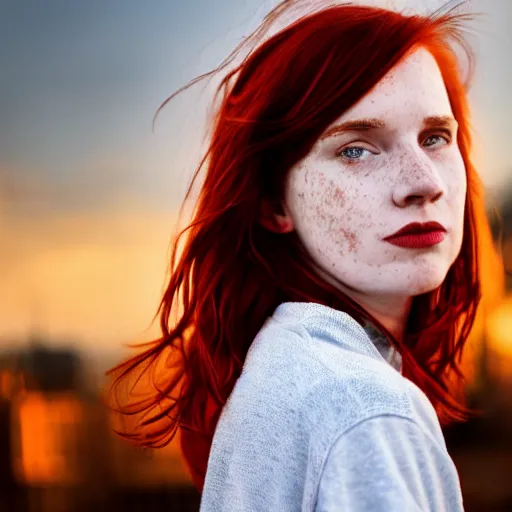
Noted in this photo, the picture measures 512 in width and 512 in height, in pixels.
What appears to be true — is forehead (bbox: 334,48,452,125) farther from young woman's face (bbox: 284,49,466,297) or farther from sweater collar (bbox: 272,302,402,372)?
sweater collar (bbox: 272,302,402,372)

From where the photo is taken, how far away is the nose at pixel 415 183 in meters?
1.07

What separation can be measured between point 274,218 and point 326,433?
334mm

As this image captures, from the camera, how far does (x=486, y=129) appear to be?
1.81m

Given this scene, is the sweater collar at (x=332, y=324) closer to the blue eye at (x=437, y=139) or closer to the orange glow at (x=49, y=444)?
the blue eye at (x=437, y=139)

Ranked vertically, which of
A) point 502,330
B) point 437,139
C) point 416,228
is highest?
point 437,139

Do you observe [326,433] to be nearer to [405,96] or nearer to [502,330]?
[405,96]

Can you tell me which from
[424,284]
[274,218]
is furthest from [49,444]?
[424,284]

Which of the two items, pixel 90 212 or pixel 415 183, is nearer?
pixel 415 183

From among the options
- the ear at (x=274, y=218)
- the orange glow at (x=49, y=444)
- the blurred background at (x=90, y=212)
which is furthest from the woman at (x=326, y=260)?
the orange glow at (x=49, y=444)

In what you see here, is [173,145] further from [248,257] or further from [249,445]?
[249,445]

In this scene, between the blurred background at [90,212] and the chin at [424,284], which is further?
the blurred background at [90,212]

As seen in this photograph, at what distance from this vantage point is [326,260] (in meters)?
1.12

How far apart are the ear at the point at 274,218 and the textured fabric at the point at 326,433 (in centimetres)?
13

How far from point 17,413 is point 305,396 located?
1035 mm
